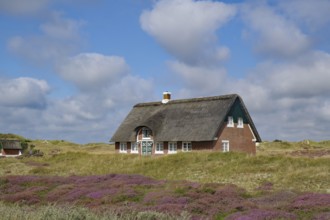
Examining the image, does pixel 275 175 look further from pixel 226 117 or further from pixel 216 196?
pixel 226 117

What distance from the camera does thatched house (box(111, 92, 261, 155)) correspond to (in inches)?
1925

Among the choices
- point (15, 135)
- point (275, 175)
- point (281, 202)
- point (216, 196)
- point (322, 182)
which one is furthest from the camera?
point (15, 135)

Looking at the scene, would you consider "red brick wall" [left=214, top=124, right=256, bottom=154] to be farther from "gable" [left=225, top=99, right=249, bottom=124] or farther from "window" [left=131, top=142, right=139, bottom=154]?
"window" [left=131, top=142, right=139, bottom=154]

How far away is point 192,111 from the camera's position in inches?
2069

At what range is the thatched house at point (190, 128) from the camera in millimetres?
48906

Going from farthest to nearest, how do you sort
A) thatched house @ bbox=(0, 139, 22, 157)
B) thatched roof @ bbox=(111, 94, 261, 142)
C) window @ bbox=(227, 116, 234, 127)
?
thatched house @ bbox=(0, 139, 22, 157)
window @ bbox=(227, 116, 234, 127)
thatched roof @ bbox=(111, 94, 261, 142)

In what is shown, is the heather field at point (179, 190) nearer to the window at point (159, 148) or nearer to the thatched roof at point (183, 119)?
the thatched roof at point (183, 119)

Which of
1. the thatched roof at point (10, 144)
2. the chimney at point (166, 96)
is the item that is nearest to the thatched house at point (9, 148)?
the thatched roof at point (10, 144)

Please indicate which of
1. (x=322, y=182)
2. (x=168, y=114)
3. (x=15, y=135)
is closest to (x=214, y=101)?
(x=168, y=114)

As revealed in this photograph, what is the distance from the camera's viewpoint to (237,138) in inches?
2048

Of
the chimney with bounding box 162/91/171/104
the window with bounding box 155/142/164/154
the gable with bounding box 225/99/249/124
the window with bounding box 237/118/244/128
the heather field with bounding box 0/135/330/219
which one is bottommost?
the heather field with bounding box 0/135/330/219

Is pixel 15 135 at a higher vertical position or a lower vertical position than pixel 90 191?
higher

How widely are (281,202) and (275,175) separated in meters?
9.75

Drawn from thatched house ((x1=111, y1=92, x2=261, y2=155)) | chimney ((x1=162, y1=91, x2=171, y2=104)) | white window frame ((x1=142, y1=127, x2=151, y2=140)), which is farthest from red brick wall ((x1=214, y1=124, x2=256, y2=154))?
chimney ((x1=162, y1=91, x2=171, y2=104))
